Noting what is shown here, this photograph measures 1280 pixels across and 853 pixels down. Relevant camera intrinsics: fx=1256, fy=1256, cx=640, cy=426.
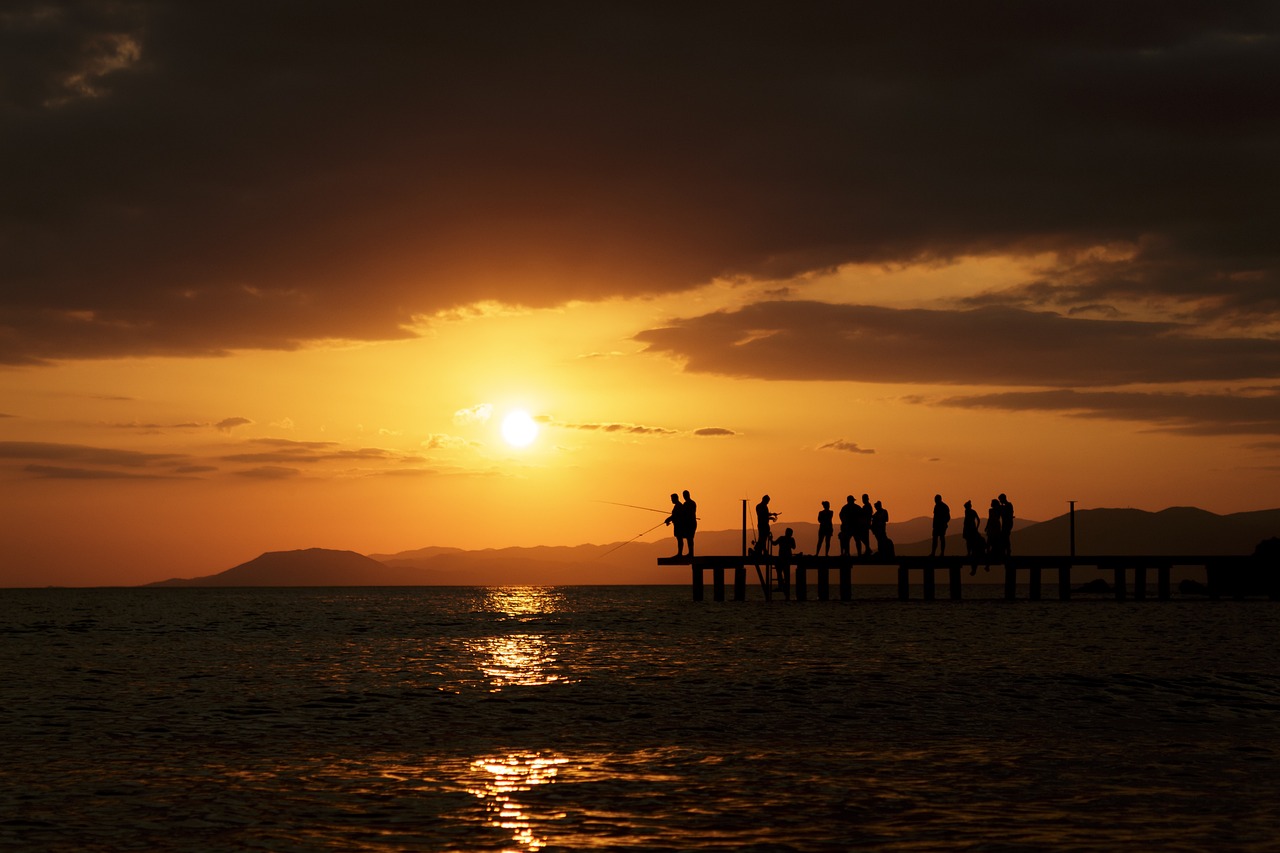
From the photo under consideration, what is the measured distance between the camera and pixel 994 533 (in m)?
44.2

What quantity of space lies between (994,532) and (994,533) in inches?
1.4

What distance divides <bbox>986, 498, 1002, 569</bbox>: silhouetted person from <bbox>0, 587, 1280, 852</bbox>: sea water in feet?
38.3

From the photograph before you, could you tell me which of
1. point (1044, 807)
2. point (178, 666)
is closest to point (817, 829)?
point (1044, 807)

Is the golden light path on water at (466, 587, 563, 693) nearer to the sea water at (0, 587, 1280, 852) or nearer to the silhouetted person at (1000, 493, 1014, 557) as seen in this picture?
the sea water at (0, 587, 1280, 852)

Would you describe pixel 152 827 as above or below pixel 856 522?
below

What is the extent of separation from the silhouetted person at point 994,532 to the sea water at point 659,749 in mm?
11666

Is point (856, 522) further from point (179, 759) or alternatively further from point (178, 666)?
point (179, 759)

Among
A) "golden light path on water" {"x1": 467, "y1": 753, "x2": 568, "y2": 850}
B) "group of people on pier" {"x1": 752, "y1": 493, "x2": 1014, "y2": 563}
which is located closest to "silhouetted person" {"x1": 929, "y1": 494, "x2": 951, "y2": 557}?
"group of people on pier" {"x1": 752, "y1": 493, "x2": 1014, "y2": 563}

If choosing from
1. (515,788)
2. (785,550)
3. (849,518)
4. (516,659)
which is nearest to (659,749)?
(515,788)

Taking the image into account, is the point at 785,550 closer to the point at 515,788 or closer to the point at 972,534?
the point at 972,534

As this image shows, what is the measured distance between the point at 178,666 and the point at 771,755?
19564mm

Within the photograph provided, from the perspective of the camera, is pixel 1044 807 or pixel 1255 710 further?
pixel 1255 710

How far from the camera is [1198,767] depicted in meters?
13.2

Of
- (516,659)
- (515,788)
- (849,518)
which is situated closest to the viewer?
(515,788)
